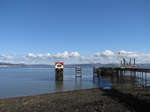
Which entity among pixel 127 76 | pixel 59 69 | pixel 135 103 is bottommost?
pixel 127 76

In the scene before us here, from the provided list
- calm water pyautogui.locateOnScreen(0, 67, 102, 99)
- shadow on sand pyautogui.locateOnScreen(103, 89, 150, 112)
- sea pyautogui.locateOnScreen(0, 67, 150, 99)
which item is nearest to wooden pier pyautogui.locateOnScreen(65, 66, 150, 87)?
sea pyautogui.locateOnScreen(0, 67, 150, 99)

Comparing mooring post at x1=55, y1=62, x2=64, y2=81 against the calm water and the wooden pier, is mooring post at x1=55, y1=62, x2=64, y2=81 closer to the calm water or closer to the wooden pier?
the calm water

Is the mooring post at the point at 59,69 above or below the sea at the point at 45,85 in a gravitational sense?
above

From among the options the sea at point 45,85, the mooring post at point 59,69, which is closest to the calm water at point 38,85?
the sea at point 45,85

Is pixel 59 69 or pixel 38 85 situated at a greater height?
pixel 59 69

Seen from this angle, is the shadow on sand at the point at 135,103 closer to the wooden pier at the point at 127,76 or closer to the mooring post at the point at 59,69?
the wooden pier at the point at 127,76

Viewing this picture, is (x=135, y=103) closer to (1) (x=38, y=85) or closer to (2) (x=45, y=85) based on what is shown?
(2) (x=45, y=85)

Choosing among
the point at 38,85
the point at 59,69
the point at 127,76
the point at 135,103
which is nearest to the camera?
the point at 135,103

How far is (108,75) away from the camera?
2382 inches

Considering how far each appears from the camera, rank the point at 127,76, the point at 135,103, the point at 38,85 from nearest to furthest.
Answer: the point at 135,103 < the point at 38,85 < the point at 127,76


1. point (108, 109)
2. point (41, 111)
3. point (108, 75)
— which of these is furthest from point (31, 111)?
point (108, 75)

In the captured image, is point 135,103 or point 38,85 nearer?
point 135,103

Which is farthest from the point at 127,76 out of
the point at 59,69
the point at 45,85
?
the point at 45,85

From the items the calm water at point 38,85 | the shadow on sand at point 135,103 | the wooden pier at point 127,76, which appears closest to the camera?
the shadow on sand at point 135,103
